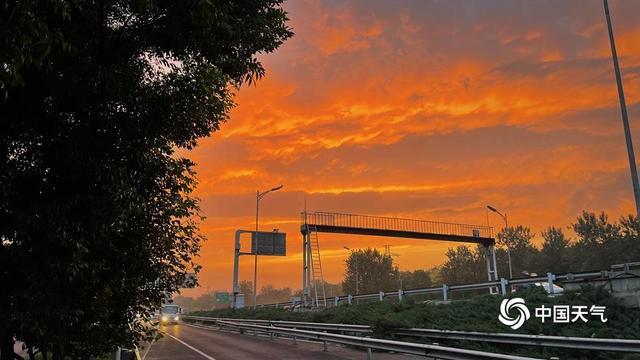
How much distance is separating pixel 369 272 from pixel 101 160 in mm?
140592

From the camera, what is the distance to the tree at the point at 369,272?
143250 millimetres

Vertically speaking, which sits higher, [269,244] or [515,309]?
[269,244]

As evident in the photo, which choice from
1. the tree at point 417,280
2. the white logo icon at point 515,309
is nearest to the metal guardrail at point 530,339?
the white logo icon at point 515,309

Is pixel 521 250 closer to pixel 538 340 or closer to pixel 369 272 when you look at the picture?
pixel 369 272

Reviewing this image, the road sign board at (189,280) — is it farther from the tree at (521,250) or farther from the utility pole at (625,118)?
the tree at (521,250)

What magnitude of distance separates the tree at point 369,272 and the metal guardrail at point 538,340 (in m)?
127

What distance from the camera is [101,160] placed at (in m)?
7.44

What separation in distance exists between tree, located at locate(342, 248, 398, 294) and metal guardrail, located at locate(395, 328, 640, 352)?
12678 centimetres

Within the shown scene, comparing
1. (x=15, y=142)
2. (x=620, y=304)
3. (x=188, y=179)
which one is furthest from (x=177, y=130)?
(x=620, y=304)

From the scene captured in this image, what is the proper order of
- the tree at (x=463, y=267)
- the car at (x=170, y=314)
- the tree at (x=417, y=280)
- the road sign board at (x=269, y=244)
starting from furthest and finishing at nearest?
1. the tree at (x=417, y=280)
2. the tree at (x=463, y=267)
3. the road sign board at (x=269, y=244)
4. the car at (x=170, y=314)

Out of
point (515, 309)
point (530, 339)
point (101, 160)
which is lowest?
point (530, 339)

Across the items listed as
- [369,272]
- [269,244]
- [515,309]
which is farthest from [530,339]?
[369,272]

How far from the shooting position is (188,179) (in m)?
9.20

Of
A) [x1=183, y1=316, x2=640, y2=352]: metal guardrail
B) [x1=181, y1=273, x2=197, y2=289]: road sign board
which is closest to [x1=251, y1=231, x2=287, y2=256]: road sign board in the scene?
[x1=183, y1=316, x2=640, y2=352]: metal guardrail
